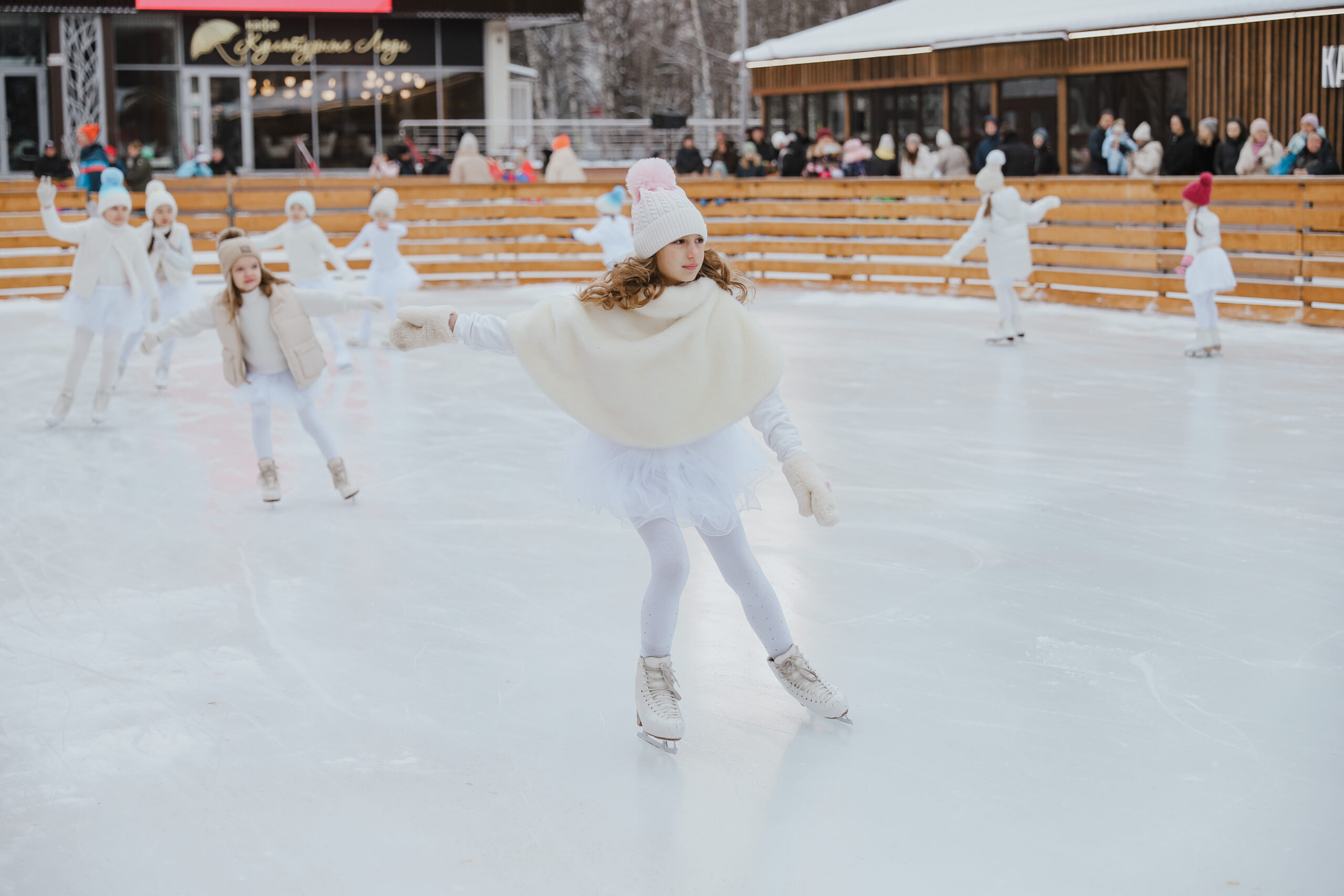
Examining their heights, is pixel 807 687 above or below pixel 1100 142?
below

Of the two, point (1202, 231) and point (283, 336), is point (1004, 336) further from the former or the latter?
point (283, 336)

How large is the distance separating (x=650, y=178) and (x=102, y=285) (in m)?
5.09

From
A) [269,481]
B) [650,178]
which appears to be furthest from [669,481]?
[269,481]

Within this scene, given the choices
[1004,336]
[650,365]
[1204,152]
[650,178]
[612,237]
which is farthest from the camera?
[612,237]

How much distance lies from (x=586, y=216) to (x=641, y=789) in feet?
41.7

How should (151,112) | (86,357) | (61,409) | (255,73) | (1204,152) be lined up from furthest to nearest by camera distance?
(255,73) → (151,112) → (1204,152) → (86,357) → (61,409)

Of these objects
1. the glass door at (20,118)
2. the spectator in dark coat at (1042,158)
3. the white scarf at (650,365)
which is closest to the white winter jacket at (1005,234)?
the spectator in dark coat at (1042,158)

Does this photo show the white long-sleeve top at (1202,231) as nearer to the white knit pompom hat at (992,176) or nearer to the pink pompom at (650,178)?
the white knit pompom hat at (992,176)

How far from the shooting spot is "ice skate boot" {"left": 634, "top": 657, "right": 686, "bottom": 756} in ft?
9.99

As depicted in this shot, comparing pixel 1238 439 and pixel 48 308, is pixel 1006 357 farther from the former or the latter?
pixel 48 308

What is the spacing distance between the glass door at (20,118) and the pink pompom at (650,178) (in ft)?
69.9

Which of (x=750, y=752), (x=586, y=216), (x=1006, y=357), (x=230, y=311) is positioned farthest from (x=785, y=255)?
(x=750, y=752)

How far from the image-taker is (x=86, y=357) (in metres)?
7.30

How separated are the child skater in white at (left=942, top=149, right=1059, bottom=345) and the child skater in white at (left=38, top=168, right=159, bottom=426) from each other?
5419mm
